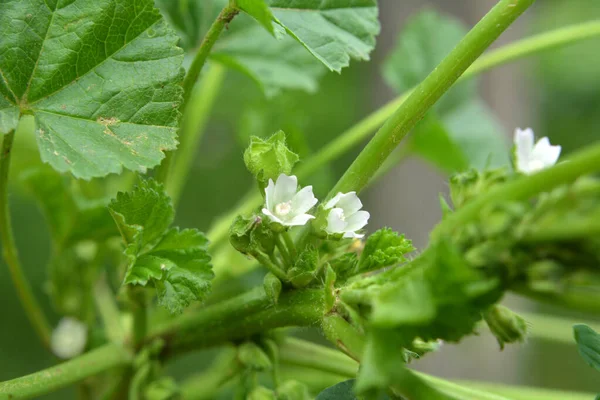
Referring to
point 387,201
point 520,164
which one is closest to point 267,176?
point 520,164

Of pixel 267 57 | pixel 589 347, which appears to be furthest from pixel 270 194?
pixel 267 57

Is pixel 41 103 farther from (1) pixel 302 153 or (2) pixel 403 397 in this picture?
(1) pixel 302 153

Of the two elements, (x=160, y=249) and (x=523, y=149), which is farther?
(x=160, y=249)

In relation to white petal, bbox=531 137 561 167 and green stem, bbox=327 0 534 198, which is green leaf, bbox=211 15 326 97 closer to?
green stem, bbox=327 0 534 198

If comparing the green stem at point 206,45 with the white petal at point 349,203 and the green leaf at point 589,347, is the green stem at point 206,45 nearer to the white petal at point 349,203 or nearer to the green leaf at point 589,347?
the white petal at point 349,203

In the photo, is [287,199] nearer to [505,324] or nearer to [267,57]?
[505,324]

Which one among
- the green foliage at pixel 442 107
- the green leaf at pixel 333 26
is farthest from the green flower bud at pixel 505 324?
the green foliage at pixel 442 107
